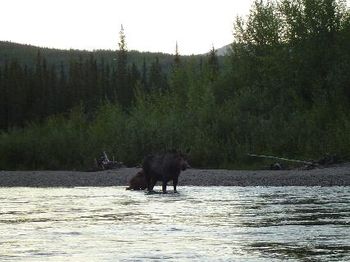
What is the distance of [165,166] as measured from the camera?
27.0 metres

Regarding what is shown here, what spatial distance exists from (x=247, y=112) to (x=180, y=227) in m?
29.8

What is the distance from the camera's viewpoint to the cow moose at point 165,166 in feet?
88.6

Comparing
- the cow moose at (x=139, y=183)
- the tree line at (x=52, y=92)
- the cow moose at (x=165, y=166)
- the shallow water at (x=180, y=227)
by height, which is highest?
the tree line at (x=52, y=92)

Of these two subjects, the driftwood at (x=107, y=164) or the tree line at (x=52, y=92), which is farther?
the tree line at (x=52, y=92)

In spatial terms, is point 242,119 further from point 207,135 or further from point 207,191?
point 207,191

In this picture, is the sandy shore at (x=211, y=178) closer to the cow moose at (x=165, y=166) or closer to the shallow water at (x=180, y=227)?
the cow moose at (x=165, y=166)

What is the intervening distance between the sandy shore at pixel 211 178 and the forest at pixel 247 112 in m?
3.49

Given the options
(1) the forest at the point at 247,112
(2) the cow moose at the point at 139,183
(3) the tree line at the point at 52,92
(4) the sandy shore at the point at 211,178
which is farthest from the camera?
(3) the tree line at the point at 52,92

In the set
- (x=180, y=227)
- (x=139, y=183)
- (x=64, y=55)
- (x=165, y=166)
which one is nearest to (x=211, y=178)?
(x=139, y=183)

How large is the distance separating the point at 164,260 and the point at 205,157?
28232 millimetres

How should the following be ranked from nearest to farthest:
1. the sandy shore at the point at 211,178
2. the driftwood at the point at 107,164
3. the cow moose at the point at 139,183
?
the cow moose at the point at 139,183 < the sandy shore at the point at 211,178 < the driftwood at the point at 107,164

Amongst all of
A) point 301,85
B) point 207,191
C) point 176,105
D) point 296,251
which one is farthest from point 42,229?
point 176,105

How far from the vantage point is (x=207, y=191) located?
27.1 metres

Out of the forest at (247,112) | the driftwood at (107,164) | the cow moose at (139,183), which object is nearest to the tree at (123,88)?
the forest at (247,112)
